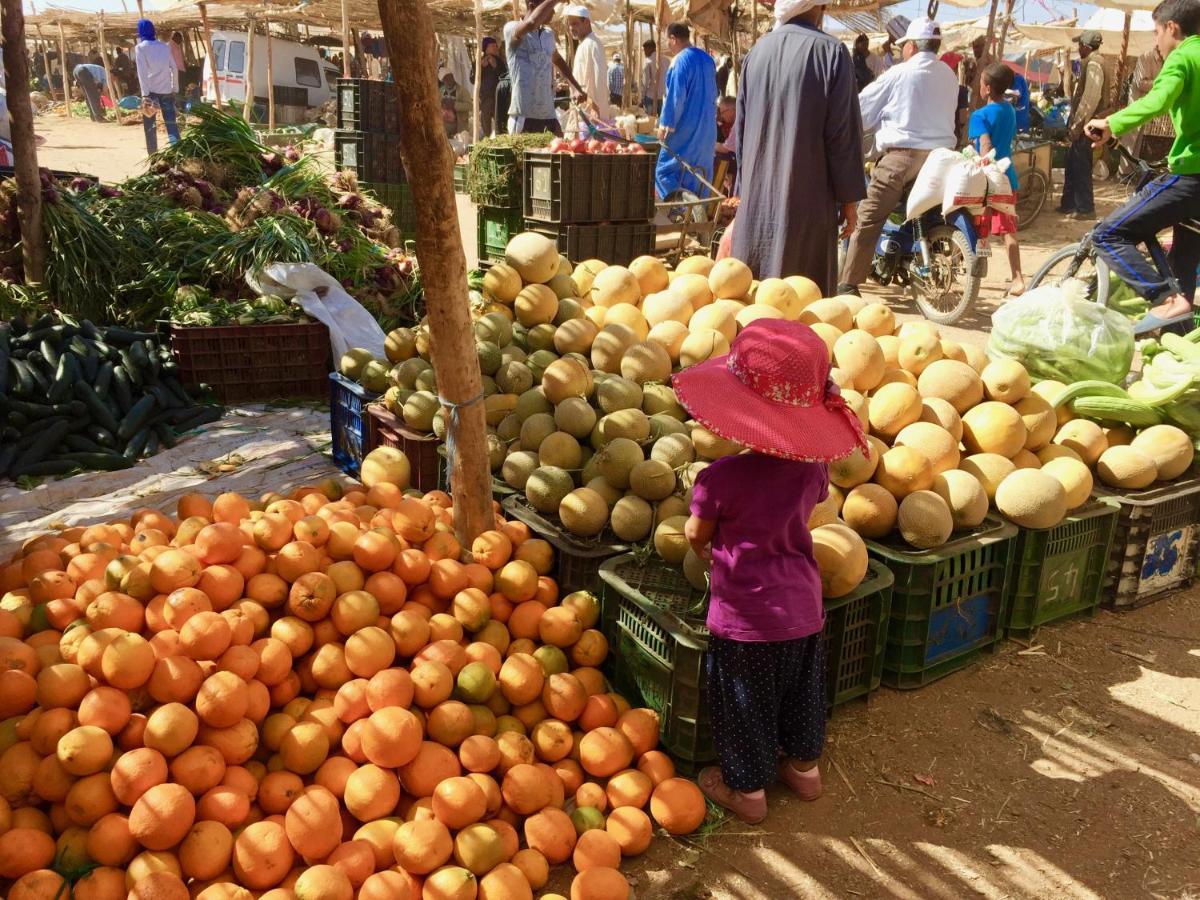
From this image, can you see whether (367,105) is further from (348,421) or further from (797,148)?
(348,421)

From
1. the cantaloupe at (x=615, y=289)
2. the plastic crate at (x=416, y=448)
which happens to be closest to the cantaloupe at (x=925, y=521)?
the cantaloupe at (x=615, y=289)

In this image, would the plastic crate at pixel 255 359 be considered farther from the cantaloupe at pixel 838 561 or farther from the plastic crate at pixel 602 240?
the cantaloupe at pixel 838 561

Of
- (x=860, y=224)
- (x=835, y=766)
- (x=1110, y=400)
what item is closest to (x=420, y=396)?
(x=835, y=766)

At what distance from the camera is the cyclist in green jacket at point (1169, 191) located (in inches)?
233

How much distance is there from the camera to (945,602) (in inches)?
131

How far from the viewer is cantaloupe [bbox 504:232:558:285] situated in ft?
13.8

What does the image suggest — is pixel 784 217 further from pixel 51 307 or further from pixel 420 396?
pixel 51 307

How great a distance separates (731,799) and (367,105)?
791cm

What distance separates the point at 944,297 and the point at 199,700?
26.6 feet

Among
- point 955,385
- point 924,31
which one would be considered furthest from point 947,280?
point 955,385

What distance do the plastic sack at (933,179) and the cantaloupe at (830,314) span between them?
15.6 ft

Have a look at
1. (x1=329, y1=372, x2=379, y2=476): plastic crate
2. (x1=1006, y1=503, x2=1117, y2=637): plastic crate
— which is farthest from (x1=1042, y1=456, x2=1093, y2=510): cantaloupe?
(x1=329, y1=372, x2=379, y2=476): plastic crate

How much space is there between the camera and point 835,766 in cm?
301

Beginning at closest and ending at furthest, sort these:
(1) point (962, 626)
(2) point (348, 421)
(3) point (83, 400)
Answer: (1) point (962, 626) < (2) point (348, 421) < (3) point (83, 400)
